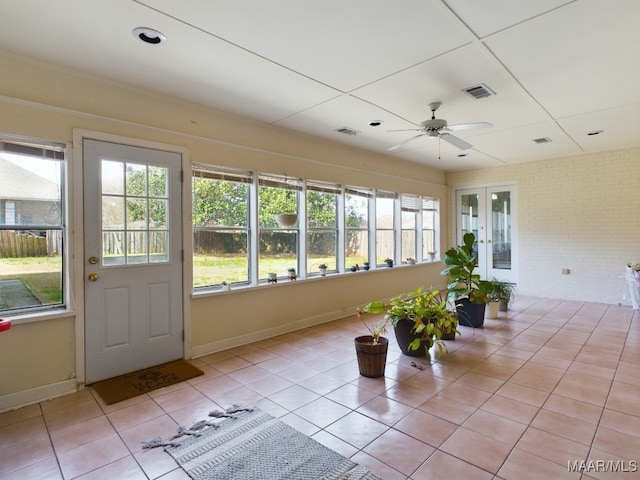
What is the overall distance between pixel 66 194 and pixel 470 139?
499cm

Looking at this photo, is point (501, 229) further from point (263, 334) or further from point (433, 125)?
point (263, 334)

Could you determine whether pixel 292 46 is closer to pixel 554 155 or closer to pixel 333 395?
pixel 333 395

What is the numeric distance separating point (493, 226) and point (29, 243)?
752cm

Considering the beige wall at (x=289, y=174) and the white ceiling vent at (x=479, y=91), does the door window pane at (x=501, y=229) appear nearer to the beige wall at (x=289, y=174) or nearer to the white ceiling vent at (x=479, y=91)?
the beige wall at (x=289, y=174)

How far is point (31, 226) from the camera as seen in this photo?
280cm

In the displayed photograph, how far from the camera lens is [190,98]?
139 inches

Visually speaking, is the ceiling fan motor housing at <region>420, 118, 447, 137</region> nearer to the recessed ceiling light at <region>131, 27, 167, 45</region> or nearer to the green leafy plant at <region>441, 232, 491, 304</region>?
the green leafy plant at <region>441, 232, 491, 304</region>

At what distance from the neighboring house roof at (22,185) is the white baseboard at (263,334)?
6.40 ft

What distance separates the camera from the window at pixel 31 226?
269 cm

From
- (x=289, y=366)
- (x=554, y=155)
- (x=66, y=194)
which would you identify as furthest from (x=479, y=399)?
(x=554, y=155)

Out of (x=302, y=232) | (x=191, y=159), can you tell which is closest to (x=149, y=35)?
(x=191, y=159)

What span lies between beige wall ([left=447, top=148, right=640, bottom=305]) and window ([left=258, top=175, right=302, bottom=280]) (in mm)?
4789

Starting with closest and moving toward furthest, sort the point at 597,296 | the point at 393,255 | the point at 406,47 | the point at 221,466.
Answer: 1. the point at 221,466
2. the point at 406,47
3. the point at 597,296
4. the point at 393,255

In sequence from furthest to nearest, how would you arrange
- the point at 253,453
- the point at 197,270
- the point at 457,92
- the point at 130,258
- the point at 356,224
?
the point at 356,224 → the point at 197,270 → the point at 457,92 → the point at 130,258 → the point at 253,453
